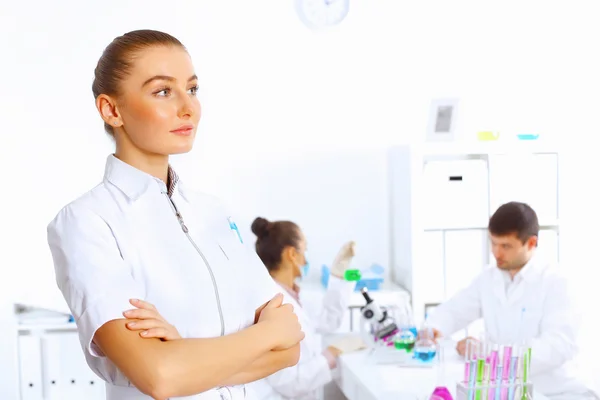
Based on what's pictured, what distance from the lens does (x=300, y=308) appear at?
9.98 ft

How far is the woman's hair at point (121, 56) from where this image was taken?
141 cm

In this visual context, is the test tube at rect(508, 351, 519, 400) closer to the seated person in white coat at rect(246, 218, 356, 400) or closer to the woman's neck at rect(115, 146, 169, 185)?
the seated person in white coat at rect(246, 218, 356, 400)

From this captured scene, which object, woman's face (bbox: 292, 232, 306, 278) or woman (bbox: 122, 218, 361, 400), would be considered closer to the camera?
woman (bbox: 122, 218, 361, 400)

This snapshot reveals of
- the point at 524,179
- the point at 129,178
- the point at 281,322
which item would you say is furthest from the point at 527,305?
the point at 129,178

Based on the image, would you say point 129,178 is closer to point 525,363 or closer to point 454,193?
point 525,363

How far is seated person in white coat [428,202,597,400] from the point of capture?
9.95 ft

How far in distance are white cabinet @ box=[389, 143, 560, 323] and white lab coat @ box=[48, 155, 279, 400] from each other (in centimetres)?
257

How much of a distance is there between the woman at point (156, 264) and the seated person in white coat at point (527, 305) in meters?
1.84

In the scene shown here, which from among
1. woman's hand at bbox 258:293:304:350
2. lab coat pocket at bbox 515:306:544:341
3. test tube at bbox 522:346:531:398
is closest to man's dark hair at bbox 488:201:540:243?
lab coat pocket at bbox 515:306:544:341

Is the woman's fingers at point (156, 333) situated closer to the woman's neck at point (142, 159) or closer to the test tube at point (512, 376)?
the woman's neck at point (142, 159)

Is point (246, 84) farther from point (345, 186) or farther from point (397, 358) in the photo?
point (397, 358)

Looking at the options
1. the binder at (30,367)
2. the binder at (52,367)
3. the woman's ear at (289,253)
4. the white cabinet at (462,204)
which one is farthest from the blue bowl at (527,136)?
the binder at (30,367)

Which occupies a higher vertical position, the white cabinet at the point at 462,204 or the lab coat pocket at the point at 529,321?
the white cabinet at the point at 462,204

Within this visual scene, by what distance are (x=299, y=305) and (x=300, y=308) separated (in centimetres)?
6
